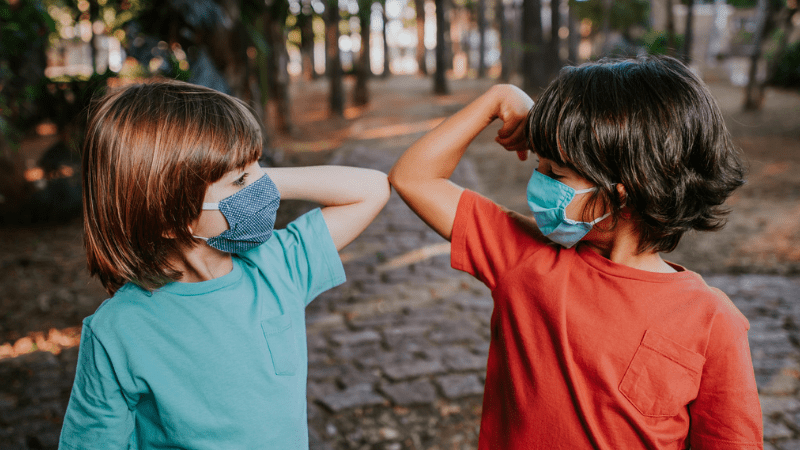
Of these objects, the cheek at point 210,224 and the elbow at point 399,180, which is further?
the elbow at point 399,180

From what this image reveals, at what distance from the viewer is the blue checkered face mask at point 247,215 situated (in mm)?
1420

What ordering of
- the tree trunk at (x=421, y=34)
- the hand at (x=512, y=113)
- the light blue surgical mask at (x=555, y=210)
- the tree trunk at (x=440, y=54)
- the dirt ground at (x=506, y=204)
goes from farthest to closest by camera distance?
the tree trunk at (x=421, y=34)
the tree trunk at (x=440, y=54)
the dirt ground at (x=506, y=204)
the hand at (x=512, y=113)
the light blue surgical mask at (x=555, y=210)

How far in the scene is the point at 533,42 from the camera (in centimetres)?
1424

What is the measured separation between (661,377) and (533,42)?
14.1 metres

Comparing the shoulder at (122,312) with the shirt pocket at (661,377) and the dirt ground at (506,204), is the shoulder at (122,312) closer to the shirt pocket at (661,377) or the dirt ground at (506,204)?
the dirt ground at (506,204)

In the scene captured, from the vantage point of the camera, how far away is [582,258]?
1.48m

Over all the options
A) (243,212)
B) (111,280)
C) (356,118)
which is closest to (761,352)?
(243,212)

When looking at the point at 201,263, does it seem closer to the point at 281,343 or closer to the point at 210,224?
the point at 210,224

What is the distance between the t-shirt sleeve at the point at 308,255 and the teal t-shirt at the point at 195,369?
0.17 ft

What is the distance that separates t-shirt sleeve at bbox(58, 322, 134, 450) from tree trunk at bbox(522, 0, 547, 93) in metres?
14.0

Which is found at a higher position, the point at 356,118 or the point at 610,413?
the point at 610,413

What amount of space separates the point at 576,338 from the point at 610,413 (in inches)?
7.7

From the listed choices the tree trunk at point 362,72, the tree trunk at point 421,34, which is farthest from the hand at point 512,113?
the tree trunk at point 421,34

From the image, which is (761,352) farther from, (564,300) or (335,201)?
(335,201)
